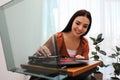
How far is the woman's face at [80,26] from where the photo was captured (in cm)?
128

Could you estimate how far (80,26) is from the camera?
1.29 m

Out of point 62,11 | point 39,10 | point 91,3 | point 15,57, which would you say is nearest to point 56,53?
point 15,57

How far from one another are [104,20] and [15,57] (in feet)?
5.85

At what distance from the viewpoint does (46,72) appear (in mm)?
756

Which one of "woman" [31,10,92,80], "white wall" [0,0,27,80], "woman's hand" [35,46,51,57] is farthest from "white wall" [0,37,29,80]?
"woman's hand" [35,46,51,57]

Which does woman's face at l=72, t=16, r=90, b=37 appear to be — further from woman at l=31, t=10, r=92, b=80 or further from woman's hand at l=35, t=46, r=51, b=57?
woman's hand at l=35, t=46, r=51, b=57

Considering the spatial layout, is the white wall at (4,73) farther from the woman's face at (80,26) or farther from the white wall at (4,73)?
the woman's face at (80,26)

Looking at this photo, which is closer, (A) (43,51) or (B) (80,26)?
(A) (43,51)

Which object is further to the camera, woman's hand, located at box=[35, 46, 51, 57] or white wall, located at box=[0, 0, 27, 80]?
white wall, located at box=[0, 0, 27, 80]

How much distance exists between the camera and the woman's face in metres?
1.28

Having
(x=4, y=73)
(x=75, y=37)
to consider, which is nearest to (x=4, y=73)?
(x=4, y=73)

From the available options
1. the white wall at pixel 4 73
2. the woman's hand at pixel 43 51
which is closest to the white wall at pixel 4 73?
the white wall at pixel 4 73

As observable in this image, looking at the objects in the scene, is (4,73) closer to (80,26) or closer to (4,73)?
(4,73)

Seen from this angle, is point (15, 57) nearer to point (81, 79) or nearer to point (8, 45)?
point (8, 45)
